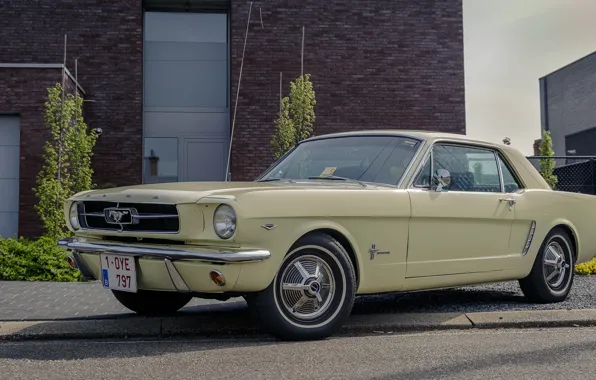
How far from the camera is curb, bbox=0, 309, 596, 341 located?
573 cm

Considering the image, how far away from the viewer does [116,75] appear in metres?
17.2

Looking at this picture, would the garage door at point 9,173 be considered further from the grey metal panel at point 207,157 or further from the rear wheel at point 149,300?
the rear wheel at point 149,300

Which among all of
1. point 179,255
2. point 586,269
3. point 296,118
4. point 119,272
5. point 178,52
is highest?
point 178,52

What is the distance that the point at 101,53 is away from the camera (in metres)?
17.2

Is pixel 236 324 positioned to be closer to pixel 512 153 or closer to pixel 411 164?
pixel 411 164

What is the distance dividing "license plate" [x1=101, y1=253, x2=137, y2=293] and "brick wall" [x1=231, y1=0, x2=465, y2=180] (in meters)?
11.8

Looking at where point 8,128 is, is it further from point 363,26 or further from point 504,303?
point 504,303

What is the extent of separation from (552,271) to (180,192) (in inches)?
152

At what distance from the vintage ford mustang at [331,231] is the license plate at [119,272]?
0.5 inches

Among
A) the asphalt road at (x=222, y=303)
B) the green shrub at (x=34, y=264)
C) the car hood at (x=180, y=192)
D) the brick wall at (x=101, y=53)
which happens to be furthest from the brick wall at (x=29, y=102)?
the car hood at (x=180, y=192)

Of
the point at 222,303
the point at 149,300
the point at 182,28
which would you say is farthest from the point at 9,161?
the point at 149,300

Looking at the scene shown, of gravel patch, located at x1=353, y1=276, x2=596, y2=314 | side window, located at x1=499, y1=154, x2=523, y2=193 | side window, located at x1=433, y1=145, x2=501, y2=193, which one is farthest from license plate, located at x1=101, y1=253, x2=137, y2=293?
side window, located at x1=499, y1=154, x2=523, y2=193

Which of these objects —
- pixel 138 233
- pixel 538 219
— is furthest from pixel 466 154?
pixel 138 233

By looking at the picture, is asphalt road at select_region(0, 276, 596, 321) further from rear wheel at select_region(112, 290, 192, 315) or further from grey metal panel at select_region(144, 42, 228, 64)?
grey metal panel at select_region(144, 42, 228, 64)
